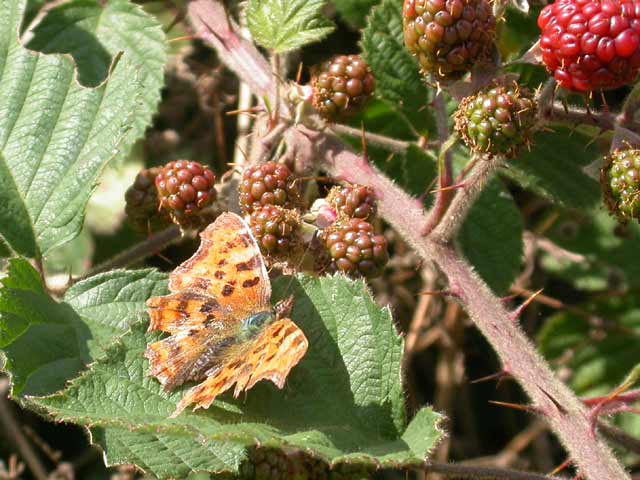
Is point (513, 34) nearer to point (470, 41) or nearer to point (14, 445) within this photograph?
point (470, 41)

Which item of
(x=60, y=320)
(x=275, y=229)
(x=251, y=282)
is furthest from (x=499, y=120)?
(x=60, y=320)

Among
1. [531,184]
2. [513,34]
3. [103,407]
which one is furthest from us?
[513,34]

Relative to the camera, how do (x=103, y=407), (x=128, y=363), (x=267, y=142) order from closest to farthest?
(x=103, y=407) → (x=128, y=363) → (x=267, y=142)

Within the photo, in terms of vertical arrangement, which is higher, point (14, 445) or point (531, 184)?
point (531, 184)

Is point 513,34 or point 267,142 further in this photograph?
point 513,34

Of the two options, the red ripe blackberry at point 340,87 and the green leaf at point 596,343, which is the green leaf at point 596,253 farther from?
the red ripe blackberry at point 340,87

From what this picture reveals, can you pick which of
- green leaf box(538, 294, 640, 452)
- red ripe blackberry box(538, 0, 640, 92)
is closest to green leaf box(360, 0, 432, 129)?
red ripe blackberry box(538, 0, 640, 92)

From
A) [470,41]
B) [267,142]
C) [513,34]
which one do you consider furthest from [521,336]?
[513,34]

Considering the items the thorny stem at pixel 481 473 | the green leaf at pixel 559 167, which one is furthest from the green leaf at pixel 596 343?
the thorny stem at pixel 481 473
